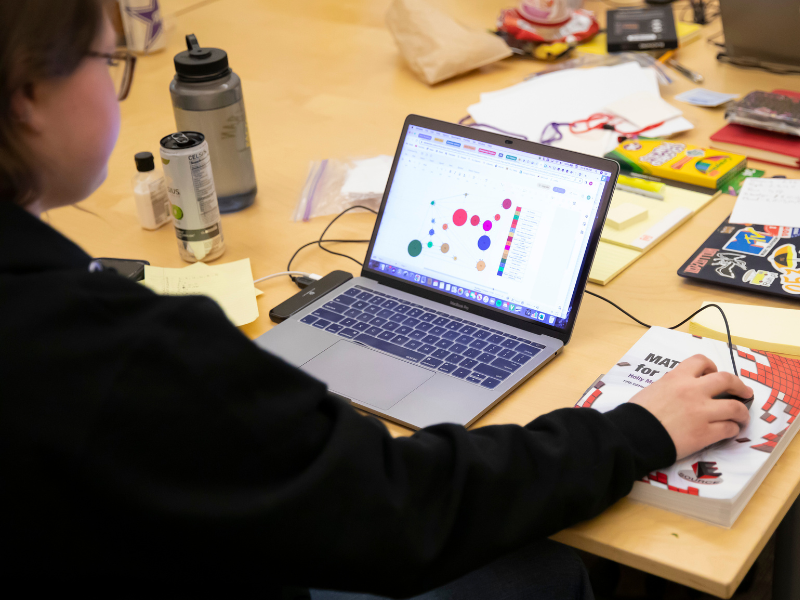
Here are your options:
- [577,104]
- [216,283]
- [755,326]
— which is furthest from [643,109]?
[216,283]

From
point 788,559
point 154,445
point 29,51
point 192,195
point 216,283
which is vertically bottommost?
point 788,559

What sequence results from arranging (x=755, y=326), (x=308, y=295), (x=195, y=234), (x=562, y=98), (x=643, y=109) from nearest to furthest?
1. (x=755, y=326)
2. (x=308, y=295)
3. (x=195, y=234)
4. (x=643, y=109)
5. (x=562, y=98)

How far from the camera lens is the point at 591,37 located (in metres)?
1.97

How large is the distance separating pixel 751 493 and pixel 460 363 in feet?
1.09

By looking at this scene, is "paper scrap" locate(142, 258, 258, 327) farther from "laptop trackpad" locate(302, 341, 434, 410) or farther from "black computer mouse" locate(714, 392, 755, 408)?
"black computer mouse" locate(714, 392, 755, 408)

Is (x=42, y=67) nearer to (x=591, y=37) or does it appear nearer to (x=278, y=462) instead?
(x=278, y=462)

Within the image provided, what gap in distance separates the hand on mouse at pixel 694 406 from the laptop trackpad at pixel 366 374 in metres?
0.25

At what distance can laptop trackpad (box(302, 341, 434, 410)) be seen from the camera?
2.77ft

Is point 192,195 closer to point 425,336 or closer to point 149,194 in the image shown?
point 149,194

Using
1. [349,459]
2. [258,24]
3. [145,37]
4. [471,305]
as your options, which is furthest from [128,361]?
[258,24]

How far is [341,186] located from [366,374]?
547mm

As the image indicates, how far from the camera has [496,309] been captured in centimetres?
95

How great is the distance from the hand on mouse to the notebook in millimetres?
17

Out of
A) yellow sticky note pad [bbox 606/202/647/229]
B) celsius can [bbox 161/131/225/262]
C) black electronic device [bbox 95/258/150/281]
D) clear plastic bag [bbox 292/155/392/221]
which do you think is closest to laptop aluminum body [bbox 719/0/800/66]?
yellow sticky note pad [bbox 606/202/647/229]
